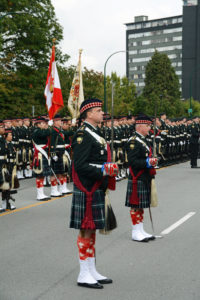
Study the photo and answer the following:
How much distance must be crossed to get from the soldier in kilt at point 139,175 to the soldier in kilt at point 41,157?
181 inches

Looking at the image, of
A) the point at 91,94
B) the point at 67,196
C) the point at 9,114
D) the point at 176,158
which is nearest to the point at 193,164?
the point at 176,158

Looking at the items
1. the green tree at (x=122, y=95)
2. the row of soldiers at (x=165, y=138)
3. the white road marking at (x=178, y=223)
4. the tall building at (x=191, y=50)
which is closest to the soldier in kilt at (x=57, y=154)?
the white road marking at (x=178, y=223)

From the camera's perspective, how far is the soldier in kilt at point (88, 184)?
5.42 metres

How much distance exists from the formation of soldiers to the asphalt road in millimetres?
954

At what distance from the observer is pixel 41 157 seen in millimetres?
12391

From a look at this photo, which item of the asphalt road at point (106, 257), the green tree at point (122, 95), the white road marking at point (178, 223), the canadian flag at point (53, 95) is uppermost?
the green tree at point (122, 95)

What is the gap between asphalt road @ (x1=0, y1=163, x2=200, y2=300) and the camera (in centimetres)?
545

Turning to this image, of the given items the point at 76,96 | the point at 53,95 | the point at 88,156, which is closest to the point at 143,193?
the point at 88,156

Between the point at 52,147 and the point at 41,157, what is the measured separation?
49 centimetres

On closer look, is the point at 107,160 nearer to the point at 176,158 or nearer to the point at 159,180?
the point at 159,180

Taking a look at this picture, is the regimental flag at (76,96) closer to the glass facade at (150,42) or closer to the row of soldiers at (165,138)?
the row of soldiers at (165,138)

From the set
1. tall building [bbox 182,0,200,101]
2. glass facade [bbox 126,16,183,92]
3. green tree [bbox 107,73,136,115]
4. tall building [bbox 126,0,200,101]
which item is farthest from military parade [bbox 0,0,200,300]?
glass facade [bbox 126,16,183,92]

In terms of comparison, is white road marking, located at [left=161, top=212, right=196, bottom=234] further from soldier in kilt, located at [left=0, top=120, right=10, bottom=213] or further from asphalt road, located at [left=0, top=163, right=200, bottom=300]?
soldier in kilt, located at [left=0, top=120, right=10, bottom=213]

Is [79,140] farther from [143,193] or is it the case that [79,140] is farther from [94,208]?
[143,193]
